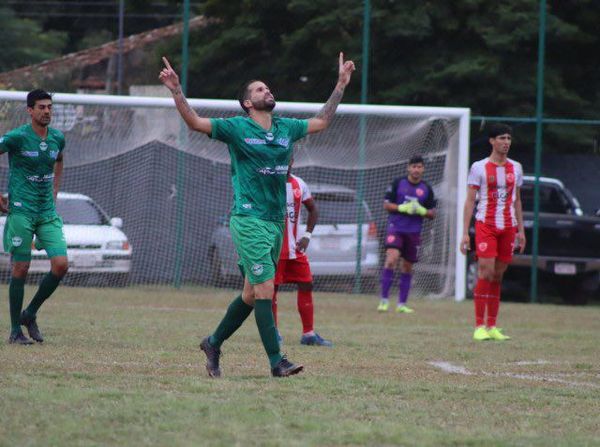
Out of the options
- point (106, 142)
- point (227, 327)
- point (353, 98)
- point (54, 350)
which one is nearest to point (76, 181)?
point (106, 142)

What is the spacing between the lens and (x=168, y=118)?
63.1ft

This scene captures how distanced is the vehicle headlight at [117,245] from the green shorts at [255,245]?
10.7m

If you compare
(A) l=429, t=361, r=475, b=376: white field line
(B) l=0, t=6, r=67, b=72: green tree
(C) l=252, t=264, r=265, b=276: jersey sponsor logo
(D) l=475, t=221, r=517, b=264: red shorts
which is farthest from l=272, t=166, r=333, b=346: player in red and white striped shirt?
(B) l=0, t=6, r=67, b=72: green tree

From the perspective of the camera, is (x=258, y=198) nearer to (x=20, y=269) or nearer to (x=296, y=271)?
(x=20, y=269)

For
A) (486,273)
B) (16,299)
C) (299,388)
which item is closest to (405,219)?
(486,273)

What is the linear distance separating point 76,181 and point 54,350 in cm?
1005

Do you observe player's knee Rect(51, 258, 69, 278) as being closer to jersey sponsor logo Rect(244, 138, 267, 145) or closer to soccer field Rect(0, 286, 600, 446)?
soccer field Rect(0, 286, 600, 446)

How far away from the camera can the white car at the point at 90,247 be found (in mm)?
18000

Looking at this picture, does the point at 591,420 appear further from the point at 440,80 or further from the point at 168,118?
the point at 440,80

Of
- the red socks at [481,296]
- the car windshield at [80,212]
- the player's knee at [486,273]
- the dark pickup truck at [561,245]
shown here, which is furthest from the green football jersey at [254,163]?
the dark pickup truck at [561,245]

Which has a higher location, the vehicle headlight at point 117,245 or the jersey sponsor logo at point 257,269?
the vehicle headlight at point 117,245

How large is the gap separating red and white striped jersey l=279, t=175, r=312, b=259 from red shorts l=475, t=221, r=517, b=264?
182 centimetres

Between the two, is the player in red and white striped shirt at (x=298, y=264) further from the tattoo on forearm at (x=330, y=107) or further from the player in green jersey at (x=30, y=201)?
the tattoo on forearm at (x=330, y=107)

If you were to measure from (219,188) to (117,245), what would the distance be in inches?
79.6
